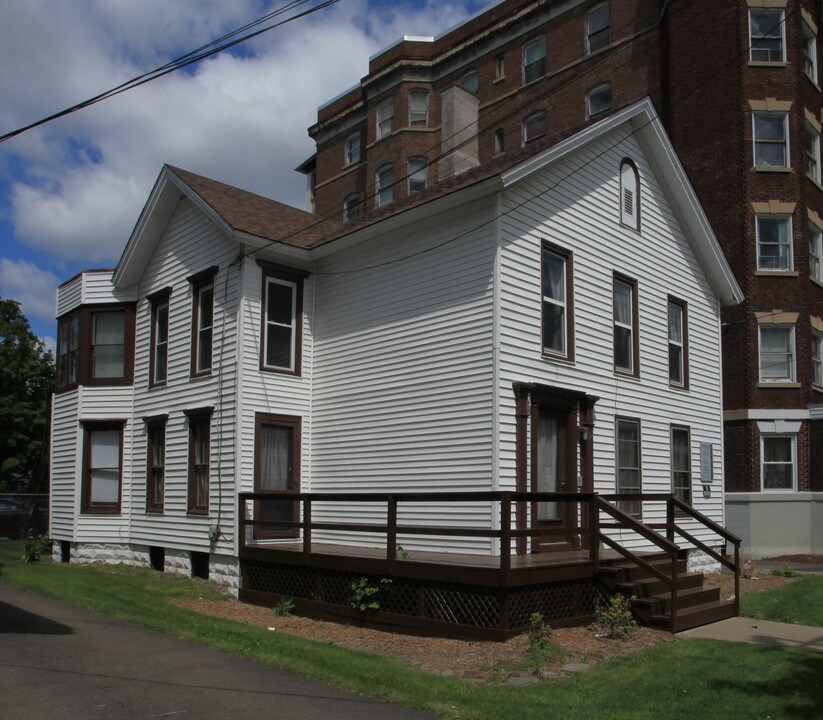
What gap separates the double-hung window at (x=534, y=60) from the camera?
34781 millimetres

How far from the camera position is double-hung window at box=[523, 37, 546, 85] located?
34.8m

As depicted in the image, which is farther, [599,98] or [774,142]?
[599,98]

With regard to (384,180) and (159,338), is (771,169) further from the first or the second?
(159,338)

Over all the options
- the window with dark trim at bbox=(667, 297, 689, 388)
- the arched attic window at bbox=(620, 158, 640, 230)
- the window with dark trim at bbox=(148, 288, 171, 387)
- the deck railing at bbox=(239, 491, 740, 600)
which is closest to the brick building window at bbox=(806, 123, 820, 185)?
the window with dark trim at bbox=(667, 297, 689, 388)

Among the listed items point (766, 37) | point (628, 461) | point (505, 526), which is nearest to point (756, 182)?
point (766, 37)

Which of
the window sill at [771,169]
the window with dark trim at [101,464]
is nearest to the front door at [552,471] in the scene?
the window with dark trim at [101,464]

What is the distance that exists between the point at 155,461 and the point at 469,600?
366 inches

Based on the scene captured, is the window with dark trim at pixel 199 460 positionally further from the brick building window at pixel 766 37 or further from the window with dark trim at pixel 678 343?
the brick building window at pixel 766 37

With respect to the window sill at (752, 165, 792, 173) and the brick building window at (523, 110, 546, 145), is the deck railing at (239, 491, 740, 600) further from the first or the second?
the brick building window at (523, 110, 546, 145)

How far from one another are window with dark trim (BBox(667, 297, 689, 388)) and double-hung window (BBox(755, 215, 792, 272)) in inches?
309

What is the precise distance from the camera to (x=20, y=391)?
40969 millimetres

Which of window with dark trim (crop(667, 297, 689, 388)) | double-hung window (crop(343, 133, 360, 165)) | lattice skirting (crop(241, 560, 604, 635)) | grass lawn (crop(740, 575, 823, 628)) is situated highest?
double-hung window (crop(343, 133, 360, 165))

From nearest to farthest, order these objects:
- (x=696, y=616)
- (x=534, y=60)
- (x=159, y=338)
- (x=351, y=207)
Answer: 1. (x=696, y=616)
2. (x=159, y=338)
3. (x=534, y=60)
4. (x=351, y=207)

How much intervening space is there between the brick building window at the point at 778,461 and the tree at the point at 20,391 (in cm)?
2962
